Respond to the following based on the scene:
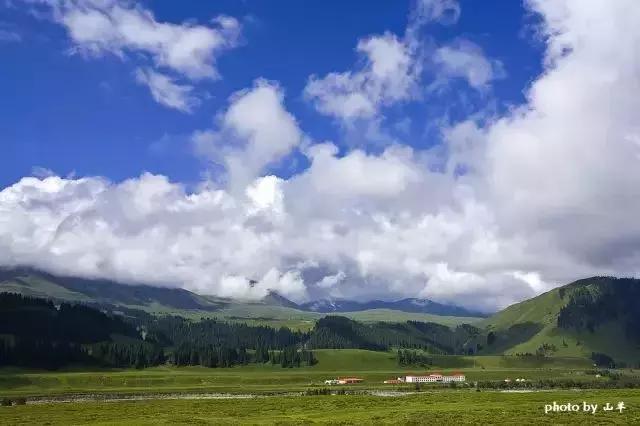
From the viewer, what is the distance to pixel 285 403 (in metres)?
168

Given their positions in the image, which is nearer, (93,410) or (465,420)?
(465,420)

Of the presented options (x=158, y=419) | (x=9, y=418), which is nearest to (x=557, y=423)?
(x=158, y=419)

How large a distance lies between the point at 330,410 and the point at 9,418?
2613 inches

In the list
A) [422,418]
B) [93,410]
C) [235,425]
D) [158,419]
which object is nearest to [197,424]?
[235,425]

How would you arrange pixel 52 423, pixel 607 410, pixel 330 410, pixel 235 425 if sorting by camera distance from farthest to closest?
pixel 330 410
pixel 607 410
pixel 52 423
pixel 235 425

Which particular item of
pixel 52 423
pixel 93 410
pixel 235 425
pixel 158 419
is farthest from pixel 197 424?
pixel 93 410

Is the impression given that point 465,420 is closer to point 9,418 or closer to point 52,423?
point 52,423

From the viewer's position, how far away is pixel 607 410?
122 m

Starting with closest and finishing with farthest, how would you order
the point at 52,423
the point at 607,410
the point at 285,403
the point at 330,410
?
the point at 52,423 < the point at 607,410 < the point at 330,410 < the point at 285,403

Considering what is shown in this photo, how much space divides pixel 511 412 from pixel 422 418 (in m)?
20.3

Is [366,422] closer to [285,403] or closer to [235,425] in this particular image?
[235,425]

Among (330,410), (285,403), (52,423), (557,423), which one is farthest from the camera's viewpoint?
(285,403)

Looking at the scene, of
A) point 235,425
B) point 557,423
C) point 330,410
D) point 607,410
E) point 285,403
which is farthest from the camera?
point 285,403

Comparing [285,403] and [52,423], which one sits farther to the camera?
[285,403]
